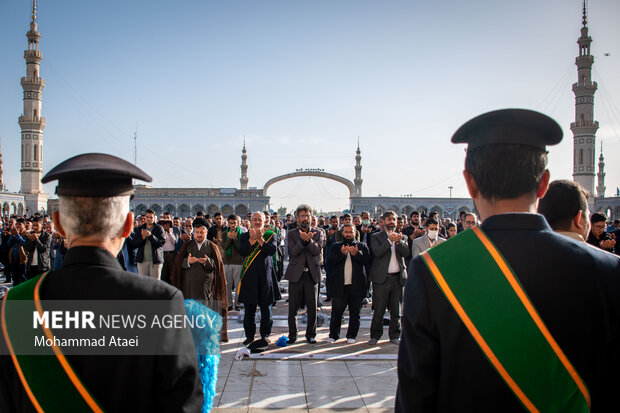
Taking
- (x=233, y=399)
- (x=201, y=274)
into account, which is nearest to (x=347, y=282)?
(x=201, y=274)

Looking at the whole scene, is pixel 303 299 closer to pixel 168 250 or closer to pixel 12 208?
pixel 168 250

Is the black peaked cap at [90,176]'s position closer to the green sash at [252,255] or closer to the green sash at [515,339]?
the green sash at [515,339]

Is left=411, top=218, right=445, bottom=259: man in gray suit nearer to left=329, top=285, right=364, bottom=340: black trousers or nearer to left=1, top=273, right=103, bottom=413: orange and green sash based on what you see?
left=329, top=285, right=364, bottom=340: black trousers

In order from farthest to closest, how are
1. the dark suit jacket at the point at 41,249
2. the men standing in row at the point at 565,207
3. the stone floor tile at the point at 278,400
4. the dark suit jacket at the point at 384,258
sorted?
the dark suit jacket at the point at 41,249 → the dark suit jacket at the point at 384,258 → the stone floor tile at the point at 278,400 → the men standing in row at the point at 565,207

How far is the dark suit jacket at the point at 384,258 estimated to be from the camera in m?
7.61

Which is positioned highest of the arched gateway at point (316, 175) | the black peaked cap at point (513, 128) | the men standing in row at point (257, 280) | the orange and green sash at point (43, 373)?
the arched gateway at point (316, 175)

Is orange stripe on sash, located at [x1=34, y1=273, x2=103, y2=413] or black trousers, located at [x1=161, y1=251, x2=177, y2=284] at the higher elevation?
orange stripe on sash, located at [x1=34, y1=273, x2=103, y2=413]

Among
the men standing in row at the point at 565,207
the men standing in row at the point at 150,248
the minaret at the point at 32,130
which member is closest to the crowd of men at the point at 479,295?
the men standing in row at the point at 565,207

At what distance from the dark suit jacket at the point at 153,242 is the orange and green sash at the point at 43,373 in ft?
22.9

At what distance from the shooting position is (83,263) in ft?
5.85

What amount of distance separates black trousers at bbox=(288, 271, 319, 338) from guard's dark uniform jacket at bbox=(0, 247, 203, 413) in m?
5.48

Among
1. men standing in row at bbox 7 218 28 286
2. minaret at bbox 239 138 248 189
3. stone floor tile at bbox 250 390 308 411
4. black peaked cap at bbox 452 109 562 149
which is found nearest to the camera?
black peaked cap at bbox 452 109 562 149

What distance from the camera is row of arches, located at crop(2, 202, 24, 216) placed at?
4729cm

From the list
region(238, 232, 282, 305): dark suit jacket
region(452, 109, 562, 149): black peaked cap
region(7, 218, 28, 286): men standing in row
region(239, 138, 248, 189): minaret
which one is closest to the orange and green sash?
region(452, 109, 562, 149): black peaked cap
